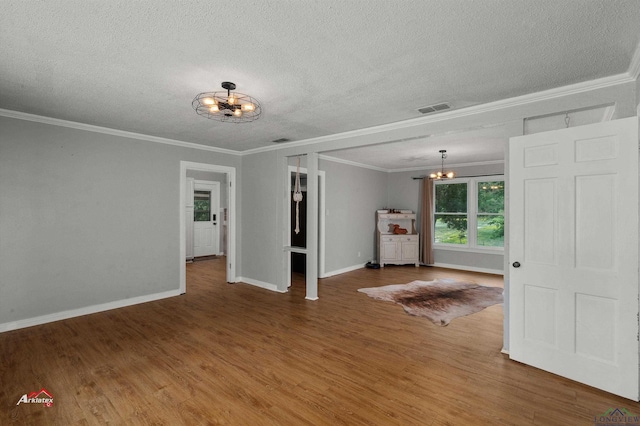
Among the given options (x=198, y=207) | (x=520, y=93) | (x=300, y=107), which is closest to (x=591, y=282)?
(x=520, y=93)

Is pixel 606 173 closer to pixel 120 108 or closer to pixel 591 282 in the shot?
pixel 591 282

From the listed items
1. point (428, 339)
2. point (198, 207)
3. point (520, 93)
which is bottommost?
point (428, 339)

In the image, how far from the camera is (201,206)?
30.7ft

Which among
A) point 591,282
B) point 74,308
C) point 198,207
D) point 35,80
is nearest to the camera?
point 591,282

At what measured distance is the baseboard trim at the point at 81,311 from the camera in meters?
3.67

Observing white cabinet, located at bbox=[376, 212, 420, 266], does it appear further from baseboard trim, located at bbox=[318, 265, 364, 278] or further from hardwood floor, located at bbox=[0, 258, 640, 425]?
hardwood floor, located at bbox=[0, 258, 640, 425]

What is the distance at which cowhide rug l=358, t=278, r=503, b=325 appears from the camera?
433 cm

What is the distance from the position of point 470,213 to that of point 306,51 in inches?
261

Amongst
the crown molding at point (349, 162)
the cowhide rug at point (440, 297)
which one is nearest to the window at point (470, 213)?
the crown molding at point (349, 162)

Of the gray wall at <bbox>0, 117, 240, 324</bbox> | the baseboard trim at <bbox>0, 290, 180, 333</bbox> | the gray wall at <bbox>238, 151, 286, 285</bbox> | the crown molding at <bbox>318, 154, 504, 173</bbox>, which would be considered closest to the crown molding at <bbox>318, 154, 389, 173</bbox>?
the crown molding at <bbox>318, 154, 504, 173</bbox>

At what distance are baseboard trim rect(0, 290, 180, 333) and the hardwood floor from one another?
15 centimetres

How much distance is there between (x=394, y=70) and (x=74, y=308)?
4.98 m

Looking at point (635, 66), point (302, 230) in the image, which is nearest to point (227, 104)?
point (635, 66)

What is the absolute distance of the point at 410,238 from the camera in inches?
309
